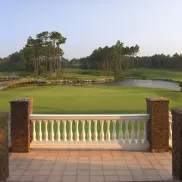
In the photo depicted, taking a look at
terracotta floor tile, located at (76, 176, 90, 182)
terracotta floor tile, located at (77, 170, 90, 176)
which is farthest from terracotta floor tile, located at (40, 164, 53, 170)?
terracotta floor tile, located at (76, 176, 90, 182)

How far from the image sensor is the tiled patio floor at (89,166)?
5531 mm

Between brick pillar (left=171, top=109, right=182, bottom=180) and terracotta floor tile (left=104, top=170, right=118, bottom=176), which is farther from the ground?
brick pillar (left=171, top=109, right=182, bottom=180)

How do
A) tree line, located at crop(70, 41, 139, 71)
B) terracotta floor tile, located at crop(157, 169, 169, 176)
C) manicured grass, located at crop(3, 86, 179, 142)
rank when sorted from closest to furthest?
terracotta floor tile, located at crop(157, 169, 169, 176) → manicured grass, located at crop(3, 86, 179, 142) → tree line, located at crop(70, 41, 139, 71)

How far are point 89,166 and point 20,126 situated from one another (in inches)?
84.0

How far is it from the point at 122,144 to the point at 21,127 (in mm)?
2480

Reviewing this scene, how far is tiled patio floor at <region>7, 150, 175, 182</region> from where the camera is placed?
218 inches

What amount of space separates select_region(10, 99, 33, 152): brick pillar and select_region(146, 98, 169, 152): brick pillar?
2982 millimetres

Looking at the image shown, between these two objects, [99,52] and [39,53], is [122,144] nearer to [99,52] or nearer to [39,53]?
[39,53]

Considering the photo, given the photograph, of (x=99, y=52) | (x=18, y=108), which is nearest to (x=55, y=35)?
(x=99, y=52)

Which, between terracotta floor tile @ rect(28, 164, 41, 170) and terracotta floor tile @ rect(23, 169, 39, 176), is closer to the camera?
terracotta floor tile @ rect(23, 169, 39, 176)

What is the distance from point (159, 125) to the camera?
7.30m

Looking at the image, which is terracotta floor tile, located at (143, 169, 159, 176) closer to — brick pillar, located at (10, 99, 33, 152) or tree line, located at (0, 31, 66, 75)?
brick pillar, located at (10, 99, 33, 152)

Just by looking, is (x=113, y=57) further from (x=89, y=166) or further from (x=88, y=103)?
(x=89, y=166)

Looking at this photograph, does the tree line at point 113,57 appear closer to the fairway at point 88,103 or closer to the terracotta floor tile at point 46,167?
the fairway at point 88,103
